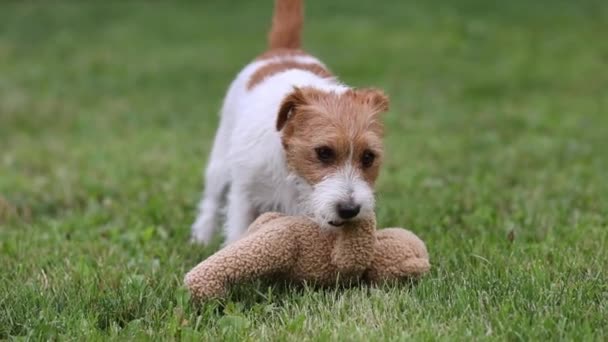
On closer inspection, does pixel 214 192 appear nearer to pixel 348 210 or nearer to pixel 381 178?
pixel 381 178

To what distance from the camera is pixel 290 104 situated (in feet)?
14.2

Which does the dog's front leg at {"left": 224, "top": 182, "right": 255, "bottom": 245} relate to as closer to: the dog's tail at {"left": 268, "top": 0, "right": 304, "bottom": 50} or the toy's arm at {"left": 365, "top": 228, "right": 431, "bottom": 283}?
the toy's arm at {"left": 365, "top": 228, "right": 431, "bottom": 283}

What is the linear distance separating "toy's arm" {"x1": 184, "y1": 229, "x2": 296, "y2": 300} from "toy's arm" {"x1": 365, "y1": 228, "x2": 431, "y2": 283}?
1.35 ft

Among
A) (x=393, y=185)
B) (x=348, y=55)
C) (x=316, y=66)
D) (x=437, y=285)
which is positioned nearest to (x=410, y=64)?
(x=348, y=55)

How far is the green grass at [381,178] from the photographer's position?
3.61 m

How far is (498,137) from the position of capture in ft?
30.8

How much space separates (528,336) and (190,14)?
56.2 ft


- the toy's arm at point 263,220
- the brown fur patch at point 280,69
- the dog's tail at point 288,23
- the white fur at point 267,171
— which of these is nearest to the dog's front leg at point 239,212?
the white fur at point 267,171

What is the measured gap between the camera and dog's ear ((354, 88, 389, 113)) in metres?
4.36

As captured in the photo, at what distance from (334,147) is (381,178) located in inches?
137

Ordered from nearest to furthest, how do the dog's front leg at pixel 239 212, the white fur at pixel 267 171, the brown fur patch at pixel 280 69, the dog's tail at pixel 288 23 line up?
the white fur at pixel 267 171 < the dog's front leg at pixel 239 212 < the brown fur patch at pixel 280 69 < the dog's tail at pixel 288 23

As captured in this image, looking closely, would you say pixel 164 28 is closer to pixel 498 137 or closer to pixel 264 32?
pixel 264 32

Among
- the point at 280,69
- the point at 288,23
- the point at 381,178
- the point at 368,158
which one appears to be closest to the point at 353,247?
the point at 368,158

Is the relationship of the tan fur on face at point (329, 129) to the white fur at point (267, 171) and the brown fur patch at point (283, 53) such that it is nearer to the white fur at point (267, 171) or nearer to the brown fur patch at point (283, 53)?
the white fur at point (267, 171)
